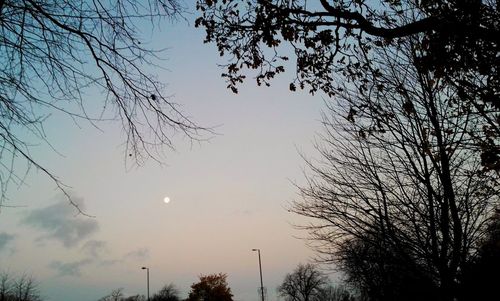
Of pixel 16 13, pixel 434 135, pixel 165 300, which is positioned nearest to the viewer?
pixel 16 13

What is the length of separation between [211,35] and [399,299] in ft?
52.7

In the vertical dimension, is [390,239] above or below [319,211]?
below

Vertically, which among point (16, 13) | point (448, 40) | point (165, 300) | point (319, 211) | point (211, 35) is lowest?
point (165, 300)

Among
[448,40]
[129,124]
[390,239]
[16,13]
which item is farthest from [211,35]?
[390,239]

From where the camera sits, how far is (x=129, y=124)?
4.32 m

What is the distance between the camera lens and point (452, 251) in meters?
8.91

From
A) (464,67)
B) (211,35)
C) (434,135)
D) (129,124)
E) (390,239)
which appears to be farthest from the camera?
(390,239)

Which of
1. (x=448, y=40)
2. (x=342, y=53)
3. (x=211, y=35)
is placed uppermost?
(x=211, y=35)

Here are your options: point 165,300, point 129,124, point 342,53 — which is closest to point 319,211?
point 342,53

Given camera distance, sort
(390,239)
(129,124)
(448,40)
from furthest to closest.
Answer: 1. (390,239)
2. (448,40)
3. (129,124)

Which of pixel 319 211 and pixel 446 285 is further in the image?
pixel 319 211

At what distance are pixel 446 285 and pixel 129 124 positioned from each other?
7.95 meters

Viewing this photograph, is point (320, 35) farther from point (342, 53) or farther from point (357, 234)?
point (357, 234)

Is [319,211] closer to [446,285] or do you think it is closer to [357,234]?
[357,234]
